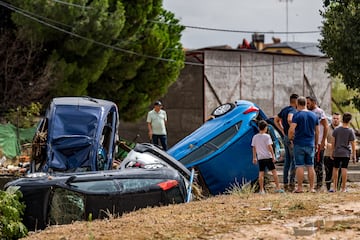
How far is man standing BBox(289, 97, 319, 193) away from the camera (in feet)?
41.2

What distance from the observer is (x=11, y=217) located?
33.7 feet

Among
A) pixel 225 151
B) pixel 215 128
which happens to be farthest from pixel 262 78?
pixel 225 151

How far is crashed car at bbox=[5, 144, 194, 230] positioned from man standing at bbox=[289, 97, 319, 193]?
2.16m

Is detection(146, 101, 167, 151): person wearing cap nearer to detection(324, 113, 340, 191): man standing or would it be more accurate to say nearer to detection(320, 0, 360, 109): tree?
detection(320, 0, 360, 109): tree

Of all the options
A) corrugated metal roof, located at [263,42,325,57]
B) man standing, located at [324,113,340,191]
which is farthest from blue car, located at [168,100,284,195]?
corrugated metal roof, located at [263,42,325,57]

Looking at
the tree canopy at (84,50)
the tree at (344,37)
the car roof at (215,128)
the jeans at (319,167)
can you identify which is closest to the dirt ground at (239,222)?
the jeans at (319,167)

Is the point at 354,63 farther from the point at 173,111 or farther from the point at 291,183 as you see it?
the point at 173,111

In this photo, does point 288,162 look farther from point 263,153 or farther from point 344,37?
point 344,37

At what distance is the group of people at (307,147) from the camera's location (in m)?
12.6

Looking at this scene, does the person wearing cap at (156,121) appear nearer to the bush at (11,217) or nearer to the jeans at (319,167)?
the jeans at (319,167)

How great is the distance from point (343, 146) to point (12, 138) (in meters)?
12.5

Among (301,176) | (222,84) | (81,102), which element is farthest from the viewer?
(222,84)

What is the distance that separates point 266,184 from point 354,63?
13.5 ft

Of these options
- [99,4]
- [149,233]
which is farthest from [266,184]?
[99,4]
